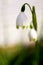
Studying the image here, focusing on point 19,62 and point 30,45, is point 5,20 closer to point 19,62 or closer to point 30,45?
point 30,45

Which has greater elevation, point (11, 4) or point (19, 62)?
point (11, 4)

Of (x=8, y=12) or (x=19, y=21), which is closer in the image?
(x=19, y=21)

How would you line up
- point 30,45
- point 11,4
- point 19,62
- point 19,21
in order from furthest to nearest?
point 11,4
point 30,45
point 19,62
point 19,21

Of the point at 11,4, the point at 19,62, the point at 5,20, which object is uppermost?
the point at 11,4

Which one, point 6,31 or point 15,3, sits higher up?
point 15,3

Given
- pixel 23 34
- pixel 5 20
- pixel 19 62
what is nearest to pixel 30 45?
pixel 23 34

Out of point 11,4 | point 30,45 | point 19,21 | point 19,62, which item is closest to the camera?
point 19,21

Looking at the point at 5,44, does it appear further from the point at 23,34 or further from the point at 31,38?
the point at 31,38

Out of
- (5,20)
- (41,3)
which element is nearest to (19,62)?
(5,20)
